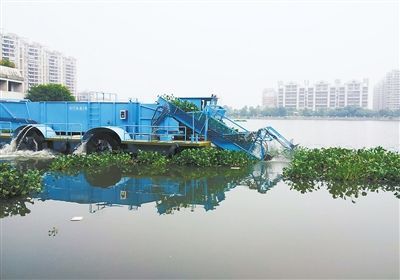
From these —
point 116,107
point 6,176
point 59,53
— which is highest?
point 59,53

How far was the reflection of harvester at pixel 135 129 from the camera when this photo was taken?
13.9 meters

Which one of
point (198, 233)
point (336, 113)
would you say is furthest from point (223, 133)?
point (336, 113)

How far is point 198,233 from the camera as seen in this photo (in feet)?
19.8

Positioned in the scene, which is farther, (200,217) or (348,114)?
(348,114)

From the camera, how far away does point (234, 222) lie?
6.68m

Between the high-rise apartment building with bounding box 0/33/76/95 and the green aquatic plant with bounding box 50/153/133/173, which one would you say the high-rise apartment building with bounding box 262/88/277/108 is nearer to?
the high-rise apartment building with bounding box 0/33/76/95

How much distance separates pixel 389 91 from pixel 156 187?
132489 mm

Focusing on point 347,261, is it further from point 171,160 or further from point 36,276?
point 171,160

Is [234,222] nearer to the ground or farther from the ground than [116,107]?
nearer to the ground

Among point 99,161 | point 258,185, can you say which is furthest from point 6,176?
point 258,185

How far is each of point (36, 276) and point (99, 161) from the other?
820 centimetres

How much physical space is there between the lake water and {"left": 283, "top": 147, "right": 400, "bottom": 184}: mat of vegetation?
130 cm

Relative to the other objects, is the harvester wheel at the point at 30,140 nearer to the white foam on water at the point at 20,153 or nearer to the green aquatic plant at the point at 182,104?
the white foam on water at the point at 20,153

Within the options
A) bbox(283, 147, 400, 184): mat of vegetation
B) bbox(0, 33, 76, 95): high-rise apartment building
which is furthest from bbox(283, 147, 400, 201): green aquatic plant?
bbox(0, 33, 76, 95): high-rise apartment building
